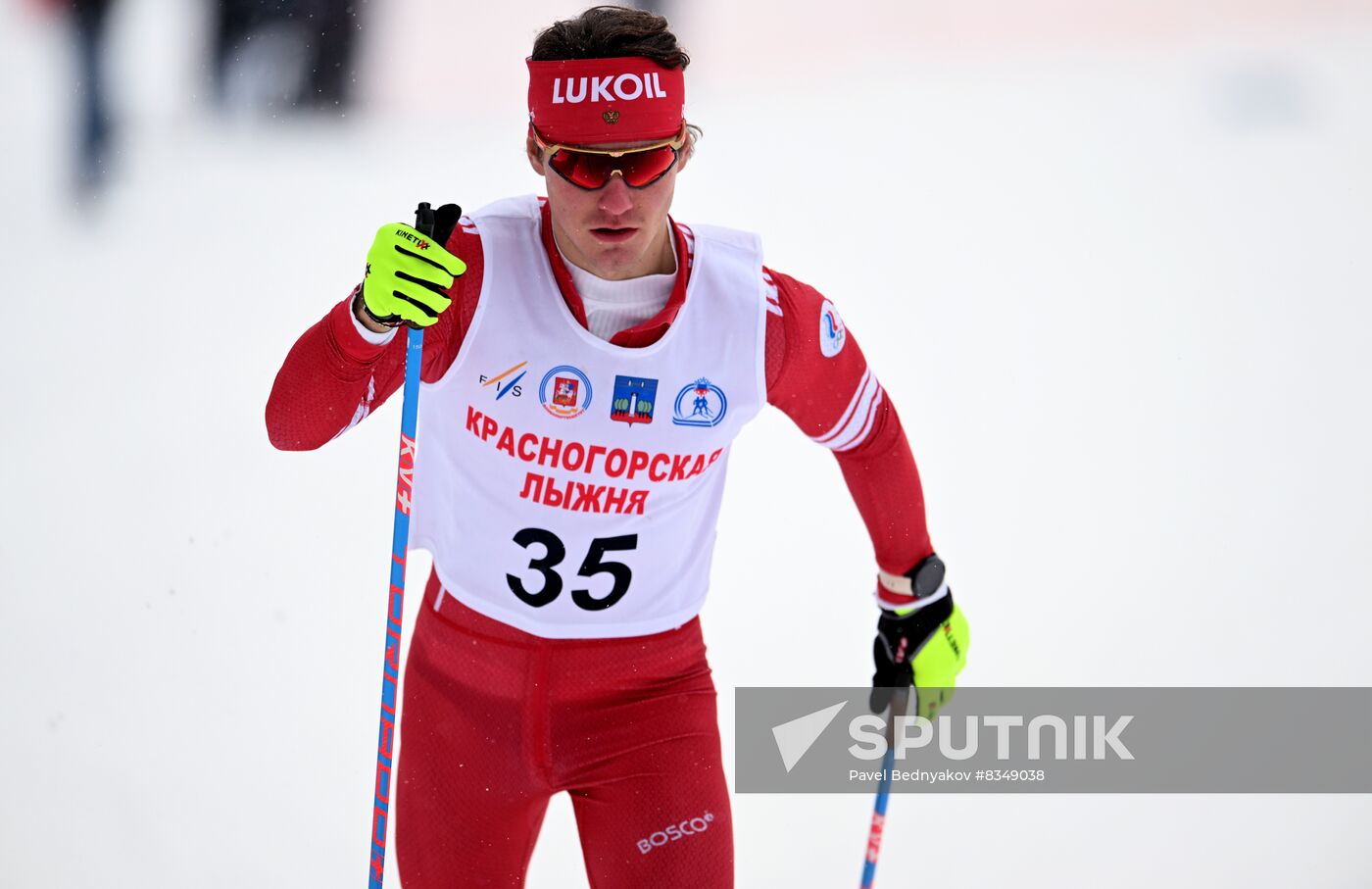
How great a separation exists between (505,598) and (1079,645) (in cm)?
187

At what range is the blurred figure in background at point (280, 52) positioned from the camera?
17.6ft

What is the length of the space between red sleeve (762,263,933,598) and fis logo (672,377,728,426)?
0.37 ft

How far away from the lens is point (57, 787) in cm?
324

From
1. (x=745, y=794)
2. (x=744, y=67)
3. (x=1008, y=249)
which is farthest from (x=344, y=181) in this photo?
(x=745, y=794)

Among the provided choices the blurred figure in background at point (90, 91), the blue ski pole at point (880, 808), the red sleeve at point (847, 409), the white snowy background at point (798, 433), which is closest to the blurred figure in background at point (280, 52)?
the white snowy background at point (798, 433)

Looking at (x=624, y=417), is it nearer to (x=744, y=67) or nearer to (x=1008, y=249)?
(x=1008, y=249)

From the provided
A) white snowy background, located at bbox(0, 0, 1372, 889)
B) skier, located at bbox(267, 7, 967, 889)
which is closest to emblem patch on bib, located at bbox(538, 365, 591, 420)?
skier, located at bbox(267, 7, 967, 889)

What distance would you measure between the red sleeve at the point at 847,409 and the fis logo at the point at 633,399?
22 cm

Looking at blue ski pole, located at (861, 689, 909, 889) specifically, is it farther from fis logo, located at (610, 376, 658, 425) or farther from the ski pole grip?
the ski pole grip

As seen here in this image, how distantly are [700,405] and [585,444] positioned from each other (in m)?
0.19

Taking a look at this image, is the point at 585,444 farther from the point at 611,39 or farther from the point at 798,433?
the point at 798,433

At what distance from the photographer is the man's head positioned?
2.07 meters

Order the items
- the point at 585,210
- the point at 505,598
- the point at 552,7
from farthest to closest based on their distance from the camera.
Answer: the point at 552,7, the point at 505,598, the point at 585,210

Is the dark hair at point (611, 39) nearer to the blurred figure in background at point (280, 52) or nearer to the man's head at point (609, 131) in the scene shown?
the man's head at point (609, 131)
